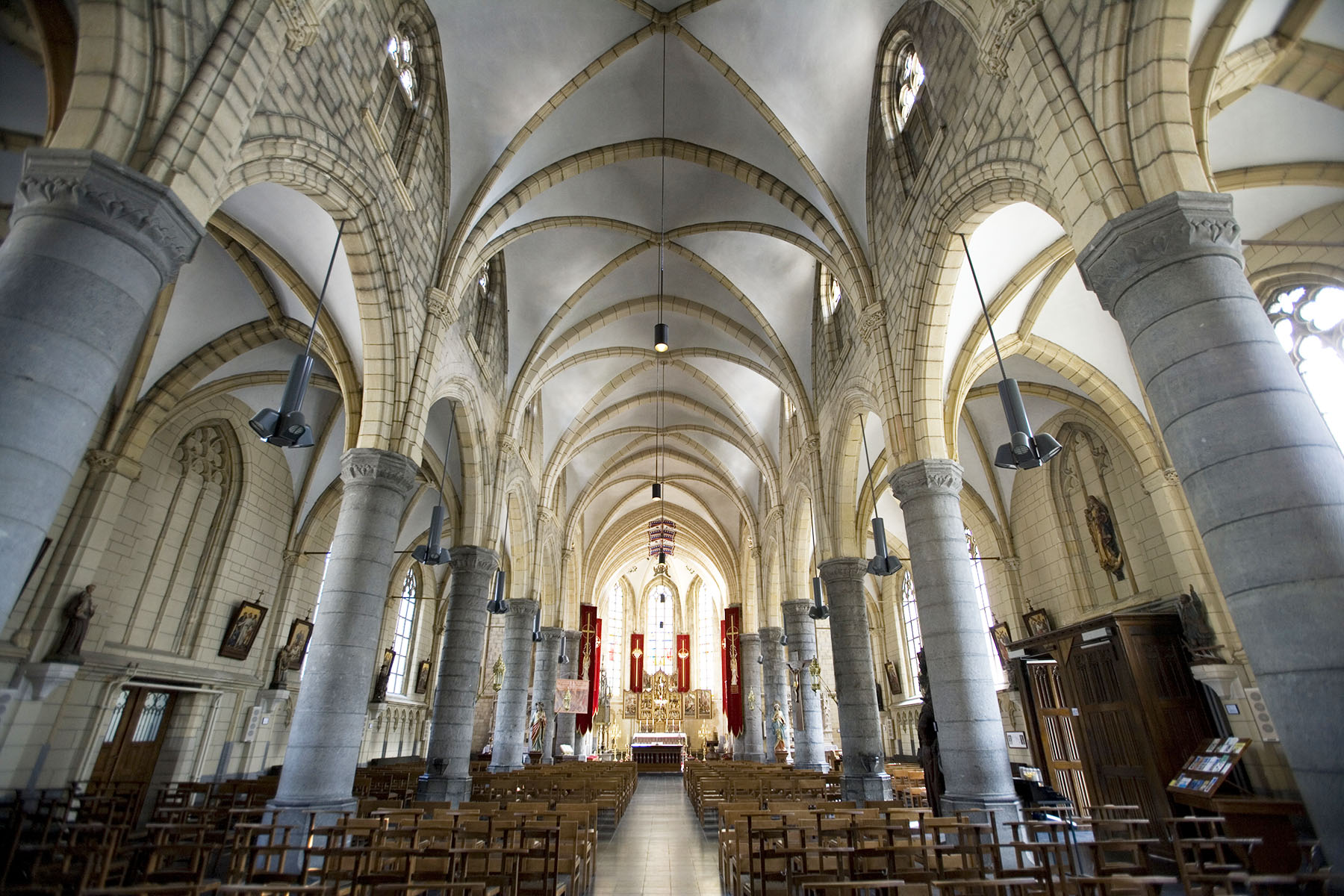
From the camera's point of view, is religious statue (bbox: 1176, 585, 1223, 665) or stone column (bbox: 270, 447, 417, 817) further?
religious statue (bbox: 1176, 585, 1223, 665)

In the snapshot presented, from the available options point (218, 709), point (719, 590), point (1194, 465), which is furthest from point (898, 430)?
point (719, 590)

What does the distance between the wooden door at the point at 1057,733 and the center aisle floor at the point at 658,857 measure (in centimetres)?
649

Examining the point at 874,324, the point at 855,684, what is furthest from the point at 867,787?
the point at 874,324

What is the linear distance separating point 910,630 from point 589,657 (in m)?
15.0

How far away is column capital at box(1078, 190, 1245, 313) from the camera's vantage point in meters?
3.97

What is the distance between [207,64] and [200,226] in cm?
126

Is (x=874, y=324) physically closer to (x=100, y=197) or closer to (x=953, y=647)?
(x=953, y=647)

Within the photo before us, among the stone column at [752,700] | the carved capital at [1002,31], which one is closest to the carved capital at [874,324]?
the carved capital at [1002,31]

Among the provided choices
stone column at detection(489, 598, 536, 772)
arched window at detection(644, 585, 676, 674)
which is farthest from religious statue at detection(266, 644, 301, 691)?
arched window at detection(644, 585, 676, 674)

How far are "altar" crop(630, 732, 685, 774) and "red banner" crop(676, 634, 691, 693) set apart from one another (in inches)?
338

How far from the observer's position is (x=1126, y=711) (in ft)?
31.7

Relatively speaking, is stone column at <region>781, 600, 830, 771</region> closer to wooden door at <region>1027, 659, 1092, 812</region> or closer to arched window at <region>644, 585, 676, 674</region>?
wooden door at <region>1027, 659, 1092, 812</region>

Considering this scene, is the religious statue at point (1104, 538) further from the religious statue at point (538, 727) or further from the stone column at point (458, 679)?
the religious statue at point (538, 727)

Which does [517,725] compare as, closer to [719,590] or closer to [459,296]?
[459,296]
